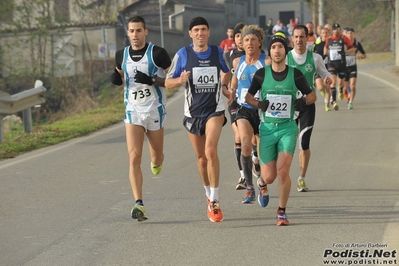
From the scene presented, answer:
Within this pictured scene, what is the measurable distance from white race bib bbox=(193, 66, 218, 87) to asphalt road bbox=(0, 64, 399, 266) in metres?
1.31

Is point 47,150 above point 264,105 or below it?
below

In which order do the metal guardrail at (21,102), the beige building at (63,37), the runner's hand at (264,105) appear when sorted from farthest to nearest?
the beige building at (63,37)
the metal guardrail at (21,102)
the runner's hand at (264,105)

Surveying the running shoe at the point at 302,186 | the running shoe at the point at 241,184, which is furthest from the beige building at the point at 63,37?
the running shoe at the point at 302,186

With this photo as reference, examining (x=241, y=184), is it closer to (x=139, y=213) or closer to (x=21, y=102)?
(x=139, y=213)

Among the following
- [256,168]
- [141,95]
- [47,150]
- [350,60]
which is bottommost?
[47,150]

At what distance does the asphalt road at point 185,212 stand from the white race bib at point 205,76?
4.30 feet

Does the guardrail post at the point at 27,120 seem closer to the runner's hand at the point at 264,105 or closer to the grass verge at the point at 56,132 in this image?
the grass verge at the point at 56,132

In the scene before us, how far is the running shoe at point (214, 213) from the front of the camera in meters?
8.48

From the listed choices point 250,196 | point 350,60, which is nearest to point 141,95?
point 250,196

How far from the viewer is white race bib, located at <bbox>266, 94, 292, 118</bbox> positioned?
848cm

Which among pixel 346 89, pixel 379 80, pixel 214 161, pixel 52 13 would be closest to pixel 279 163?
pixel 214 161

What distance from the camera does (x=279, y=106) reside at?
27.9 ft

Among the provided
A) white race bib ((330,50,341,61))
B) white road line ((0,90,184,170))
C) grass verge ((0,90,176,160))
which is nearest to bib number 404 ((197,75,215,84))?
white road line ((0,90,184,170))

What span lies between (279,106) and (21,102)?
27.9ft
